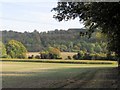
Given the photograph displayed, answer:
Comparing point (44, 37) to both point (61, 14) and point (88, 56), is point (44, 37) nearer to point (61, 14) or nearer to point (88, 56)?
point (88, 56)

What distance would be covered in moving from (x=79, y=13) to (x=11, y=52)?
131419mm

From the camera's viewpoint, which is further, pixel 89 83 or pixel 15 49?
pixel 15 49

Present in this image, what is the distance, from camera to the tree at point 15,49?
530 ft

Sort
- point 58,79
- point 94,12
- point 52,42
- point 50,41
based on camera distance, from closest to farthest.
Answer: point 94,12 < point 58,79 < point 50,41 < point 52,42

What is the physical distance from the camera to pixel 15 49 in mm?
163875

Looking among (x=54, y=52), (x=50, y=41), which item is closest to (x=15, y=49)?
(x=50, y=41)

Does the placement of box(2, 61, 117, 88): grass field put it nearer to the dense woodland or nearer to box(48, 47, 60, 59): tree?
box(48, 47, 60, 59): tree

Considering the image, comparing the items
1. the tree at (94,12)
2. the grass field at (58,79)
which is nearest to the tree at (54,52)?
the grass field at (58,79)

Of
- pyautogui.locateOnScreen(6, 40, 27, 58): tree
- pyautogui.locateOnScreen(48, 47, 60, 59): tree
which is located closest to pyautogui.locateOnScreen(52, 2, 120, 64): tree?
pyautogui.locateOnScreen(48, 47, 60, 59): tree

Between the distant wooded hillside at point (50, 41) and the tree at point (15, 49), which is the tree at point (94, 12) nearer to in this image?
the distant wooded hillside at point (50, 41)

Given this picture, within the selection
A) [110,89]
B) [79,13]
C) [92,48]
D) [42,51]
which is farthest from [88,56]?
[110,89]

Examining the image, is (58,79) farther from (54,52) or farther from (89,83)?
(54,52)

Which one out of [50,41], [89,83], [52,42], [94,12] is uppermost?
[50,41]

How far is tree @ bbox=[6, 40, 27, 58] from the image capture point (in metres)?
162
